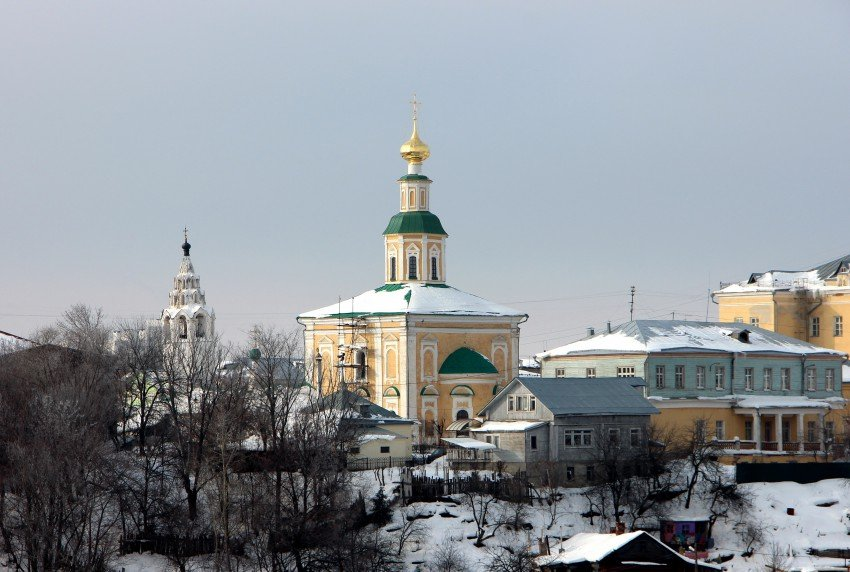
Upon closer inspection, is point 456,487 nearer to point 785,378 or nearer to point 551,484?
point 551,484

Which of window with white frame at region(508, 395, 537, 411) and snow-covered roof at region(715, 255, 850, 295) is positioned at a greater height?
snow-covered roof at region(715, 255, 850, 295)

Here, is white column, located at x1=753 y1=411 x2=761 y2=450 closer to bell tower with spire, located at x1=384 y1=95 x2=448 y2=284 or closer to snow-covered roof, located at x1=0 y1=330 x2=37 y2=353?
bell tower with spire, located at x1=384 y1=95 x2=448 y2=284

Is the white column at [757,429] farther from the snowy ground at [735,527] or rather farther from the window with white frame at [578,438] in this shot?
the window with white frame at [578,438]

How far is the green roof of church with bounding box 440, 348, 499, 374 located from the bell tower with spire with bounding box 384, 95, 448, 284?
189 inches

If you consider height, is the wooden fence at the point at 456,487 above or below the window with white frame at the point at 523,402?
below

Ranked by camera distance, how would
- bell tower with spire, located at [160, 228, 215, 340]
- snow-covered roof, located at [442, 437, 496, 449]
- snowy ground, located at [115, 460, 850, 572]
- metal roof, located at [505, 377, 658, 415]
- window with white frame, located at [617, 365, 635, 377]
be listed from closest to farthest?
snowy ground, located at [115, 460, 850, 572] < snow-covered roof, located at [442, 437, 496, 449] < metal roof, located at [505, 377, 658, 415] < window with white frame, located at [617, 365, 635, 377] < bell tower with spire, located at [160, 228, 215, 340]

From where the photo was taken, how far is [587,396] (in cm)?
5791

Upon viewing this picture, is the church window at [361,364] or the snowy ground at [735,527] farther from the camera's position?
the church window at [361,364]

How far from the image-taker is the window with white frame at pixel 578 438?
56.7 m

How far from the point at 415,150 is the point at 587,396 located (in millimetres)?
18943

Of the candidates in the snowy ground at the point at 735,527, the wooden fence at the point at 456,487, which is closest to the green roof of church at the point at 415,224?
the snowy ground at the point at 735,527

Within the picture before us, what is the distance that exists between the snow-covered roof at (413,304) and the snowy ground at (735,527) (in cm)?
1298

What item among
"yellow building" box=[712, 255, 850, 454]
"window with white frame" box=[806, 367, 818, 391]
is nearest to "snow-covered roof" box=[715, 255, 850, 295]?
"yellow building" box=[712, 255, 850, 454]

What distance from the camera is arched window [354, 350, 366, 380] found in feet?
226
